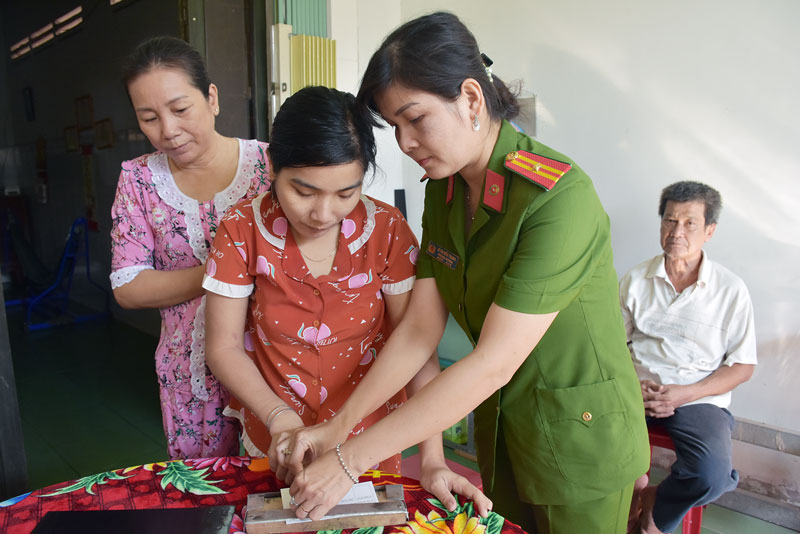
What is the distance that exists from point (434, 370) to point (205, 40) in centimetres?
267

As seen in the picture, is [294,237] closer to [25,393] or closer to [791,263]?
[791,263]

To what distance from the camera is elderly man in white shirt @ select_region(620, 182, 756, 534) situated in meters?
2.50

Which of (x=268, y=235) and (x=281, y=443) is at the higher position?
(x=268, y=235)

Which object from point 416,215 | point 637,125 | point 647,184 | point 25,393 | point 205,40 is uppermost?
point 205,40

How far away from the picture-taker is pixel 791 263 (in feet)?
9.22

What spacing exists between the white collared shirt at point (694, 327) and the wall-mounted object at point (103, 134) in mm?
5272

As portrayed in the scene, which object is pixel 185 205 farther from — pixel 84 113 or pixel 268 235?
pixel 84 113

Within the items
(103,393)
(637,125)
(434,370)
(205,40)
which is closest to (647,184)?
(637,125)

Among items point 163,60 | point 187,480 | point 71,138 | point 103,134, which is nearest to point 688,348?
point 187,480

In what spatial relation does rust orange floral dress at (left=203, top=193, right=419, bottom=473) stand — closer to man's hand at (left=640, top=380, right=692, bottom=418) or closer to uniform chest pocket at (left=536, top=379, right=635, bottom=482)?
uniform chest pocket at (left=536, top=379, right=635, bottom=482)

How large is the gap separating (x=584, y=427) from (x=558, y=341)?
0.64 feet

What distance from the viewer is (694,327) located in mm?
2781

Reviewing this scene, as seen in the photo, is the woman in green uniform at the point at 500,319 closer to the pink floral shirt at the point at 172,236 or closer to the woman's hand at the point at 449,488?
the woman's hand at the point at 449,488

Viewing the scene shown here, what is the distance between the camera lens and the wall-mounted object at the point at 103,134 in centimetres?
599
